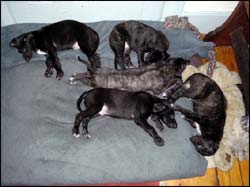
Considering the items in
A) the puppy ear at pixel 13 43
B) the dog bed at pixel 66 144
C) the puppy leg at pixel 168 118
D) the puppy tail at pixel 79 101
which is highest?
the puppy ear at pixel 13 43

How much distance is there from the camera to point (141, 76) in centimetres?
242

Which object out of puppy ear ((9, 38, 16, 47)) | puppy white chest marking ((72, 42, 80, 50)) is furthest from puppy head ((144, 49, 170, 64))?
puppy ear ((9, 38, 16, 47))

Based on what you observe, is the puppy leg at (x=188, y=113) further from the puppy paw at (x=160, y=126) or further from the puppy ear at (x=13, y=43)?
the puppy ear at (x=13, y=43)

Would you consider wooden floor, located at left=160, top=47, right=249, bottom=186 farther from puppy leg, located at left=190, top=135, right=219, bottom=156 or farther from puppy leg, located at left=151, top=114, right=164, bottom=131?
puppy leg, located at left=151, top=114, right=164, bottom=131

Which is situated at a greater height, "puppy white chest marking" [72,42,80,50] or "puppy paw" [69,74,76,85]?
"puppy white chest marking" [72,42,80,50]

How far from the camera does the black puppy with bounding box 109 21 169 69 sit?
2.56 metres

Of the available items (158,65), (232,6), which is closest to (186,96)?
(158,65)

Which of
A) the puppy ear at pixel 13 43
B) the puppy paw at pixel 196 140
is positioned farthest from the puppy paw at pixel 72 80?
the puppy paw at pixel 196 140

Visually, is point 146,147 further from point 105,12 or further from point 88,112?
point 105,12

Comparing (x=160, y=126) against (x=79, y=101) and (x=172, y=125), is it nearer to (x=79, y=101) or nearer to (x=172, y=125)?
(x=172, y=125)

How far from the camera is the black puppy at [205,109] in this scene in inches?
89.3

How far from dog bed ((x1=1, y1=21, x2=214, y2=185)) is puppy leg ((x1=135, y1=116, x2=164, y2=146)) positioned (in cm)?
5

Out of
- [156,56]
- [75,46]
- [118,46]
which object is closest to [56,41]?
[75,46]

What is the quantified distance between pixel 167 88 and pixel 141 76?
0.92 feet
